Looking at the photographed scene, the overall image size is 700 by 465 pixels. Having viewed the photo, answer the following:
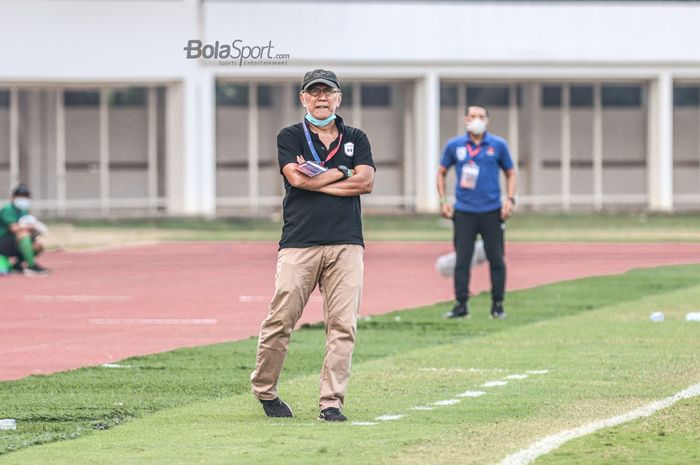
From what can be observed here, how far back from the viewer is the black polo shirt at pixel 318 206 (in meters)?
9.87

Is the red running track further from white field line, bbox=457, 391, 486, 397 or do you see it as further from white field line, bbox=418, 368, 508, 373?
white field line, bbox=457, 391, 486, 397

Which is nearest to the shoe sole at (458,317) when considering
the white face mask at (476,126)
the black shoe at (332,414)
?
the white face mask at (476,126)

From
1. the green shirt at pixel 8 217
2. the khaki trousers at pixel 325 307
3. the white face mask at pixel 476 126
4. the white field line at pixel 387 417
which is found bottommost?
the white field line at pixel 387 417

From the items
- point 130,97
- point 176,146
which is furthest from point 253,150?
point 130,97

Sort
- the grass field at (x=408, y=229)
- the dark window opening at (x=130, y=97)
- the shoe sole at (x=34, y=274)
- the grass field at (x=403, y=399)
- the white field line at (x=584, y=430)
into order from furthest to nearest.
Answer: the dark window opening at (x=130, y=97) → the grass field at (x=408, y=229) → the shoe sole at (x=34, y=274) → the grass field at (x=403, y=399) → the white field line at (x=584, y=430)

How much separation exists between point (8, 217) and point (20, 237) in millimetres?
565

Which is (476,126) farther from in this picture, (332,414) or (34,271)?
(34,271)

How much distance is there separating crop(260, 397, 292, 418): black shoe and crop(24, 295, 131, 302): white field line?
10.5m

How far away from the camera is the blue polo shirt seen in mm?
16703

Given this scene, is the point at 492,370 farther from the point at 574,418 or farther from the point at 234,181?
the point at 234,181

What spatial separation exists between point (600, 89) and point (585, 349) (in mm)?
34087

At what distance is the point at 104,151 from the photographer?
44125mm

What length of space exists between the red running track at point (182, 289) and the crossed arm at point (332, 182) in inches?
151

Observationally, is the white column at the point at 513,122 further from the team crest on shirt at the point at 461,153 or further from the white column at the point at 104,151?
the team crest on shirt at the point at 461,153
